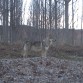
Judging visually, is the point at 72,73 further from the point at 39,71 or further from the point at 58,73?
the point at 39,71

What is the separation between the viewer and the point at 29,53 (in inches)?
727

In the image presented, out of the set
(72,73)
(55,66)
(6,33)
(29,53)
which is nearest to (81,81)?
(72,73)

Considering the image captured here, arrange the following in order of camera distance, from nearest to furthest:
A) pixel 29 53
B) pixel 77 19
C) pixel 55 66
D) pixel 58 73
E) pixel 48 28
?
pixel 58 73 → pixel 55 66 → pixel 29 53 → pixel 48 28 → pixel 77 19

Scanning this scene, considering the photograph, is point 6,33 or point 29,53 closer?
point 29,53

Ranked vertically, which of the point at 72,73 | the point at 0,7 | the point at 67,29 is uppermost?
the point at 0,7

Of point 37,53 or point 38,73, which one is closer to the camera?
point 38,73

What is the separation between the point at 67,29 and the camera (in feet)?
108

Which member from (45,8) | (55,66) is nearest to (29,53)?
(55,66)

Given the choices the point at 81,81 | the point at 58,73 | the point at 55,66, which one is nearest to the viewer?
the point at 81,81

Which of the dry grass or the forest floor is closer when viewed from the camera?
the forest floor

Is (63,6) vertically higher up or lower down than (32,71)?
higher up

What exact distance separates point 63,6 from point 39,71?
23541mm

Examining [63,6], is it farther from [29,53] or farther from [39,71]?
[39,71]

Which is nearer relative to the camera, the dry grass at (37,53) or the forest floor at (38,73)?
the forest floor at (38,73)
